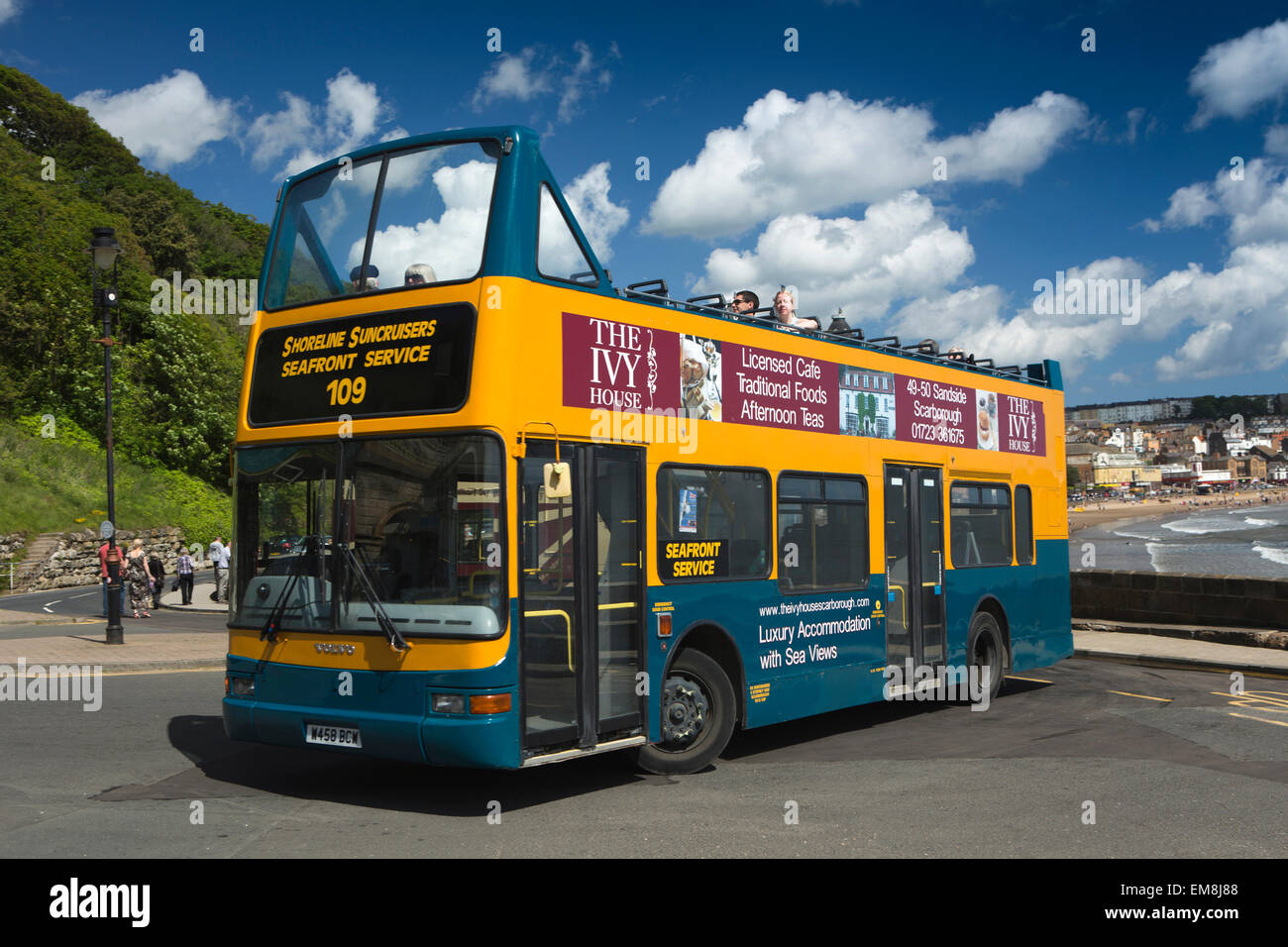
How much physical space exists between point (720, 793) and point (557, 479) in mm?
2630

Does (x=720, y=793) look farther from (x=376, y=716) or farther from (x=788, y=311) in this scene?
(x=788, y=311)

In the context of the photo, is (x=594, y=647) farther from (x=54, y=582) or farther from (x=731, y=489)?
(x=54, y=582)

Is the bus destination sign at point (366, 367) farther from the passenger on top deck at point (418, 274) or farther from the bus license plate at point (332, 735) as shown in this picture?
the bus license plate at point (332, 735)

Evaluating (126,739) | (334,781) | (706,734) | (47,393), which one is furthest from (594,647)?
(47,393)

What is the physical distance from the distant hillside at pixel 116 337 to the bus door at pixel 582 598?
42297 mm

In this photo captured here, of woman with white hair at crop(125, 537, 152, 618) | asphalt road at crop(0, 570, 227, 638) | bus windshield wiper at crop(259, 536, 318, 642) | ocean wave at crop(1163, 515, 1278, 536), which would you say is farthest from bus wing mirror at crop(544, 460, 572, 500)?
ocean wave at crop(1163, 515, 1278, 536)

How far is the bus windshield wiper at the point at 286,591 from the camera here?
8.28 m

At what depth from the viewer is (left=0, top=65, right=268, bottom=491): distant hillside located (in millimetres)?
52969

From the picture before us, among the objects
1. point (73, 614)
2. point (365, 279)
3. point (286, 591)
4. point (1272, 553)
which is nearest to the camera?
point (286, 591)

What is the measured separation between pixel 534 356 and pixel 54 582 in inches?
1480

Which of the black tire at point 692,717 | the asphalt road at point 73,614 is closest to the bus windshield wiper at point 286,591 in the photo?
the black tire at point 692,717

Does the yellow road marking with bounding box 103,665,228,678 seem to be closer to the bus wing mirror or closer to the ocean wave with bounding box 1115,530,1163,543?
the bus wing mirror

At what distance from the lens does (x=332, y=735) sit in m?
8.05

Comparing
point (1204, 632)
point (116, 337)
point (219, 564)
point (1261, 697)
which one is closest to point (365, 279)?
point (1261, 697)
